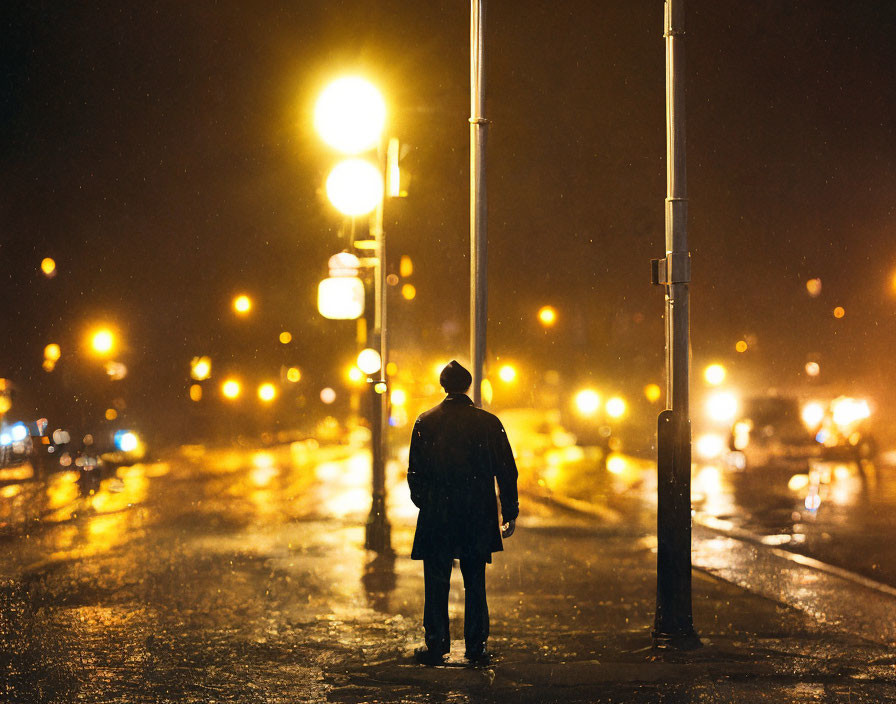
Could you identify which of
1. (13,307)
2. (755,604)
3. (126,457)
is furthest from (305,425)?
(755,604)

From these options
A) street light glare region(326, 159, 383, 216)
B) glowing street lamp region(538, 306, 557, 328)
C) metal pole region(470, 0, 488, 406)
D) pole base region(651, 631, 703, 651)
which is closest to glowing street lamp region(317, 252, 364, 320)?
street light glare region(326, 159, 383, 216)

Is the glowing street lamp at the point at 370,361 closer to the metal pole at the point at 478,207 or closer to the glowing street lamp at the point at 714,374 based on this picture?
the metal pole at the point at 478,207

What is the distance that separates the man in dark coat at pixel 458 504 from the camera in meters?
7.11

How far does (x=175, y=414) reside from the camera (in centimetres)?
5297

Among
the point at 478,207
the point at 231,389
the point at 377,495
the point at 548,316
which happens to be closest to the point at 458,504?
the point at 478,207

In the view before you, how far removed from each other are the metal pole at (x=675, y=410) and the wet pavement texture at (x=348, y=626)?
40 centimetres

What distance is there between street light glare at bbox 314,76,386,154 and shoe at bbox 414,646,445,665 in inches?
242

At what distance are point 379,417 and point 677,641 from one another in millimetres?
6574

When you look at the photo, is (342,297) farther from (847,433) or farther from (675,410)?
(847,433)

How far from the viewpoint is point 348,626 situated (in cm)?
835

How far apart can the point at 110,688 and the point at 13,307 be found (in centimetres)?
4768

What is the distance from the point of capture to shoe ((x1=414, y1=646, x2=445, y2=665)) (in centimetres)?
698

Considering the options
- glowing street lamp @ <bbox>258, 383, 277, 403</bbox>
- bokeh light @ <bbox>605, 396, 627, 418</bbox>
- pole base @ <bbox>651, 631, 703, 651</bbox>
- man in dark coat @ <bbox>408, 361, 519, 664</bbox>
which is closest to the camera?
man in dark coat @ <bbox>408, 361, 519, 664</bbox>

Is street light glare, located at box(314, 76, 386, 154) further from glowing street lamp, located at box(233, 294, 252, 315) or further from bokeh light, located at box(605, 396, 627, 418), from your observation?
glowing street lamp, located at box(233, 294, 252, 315)
